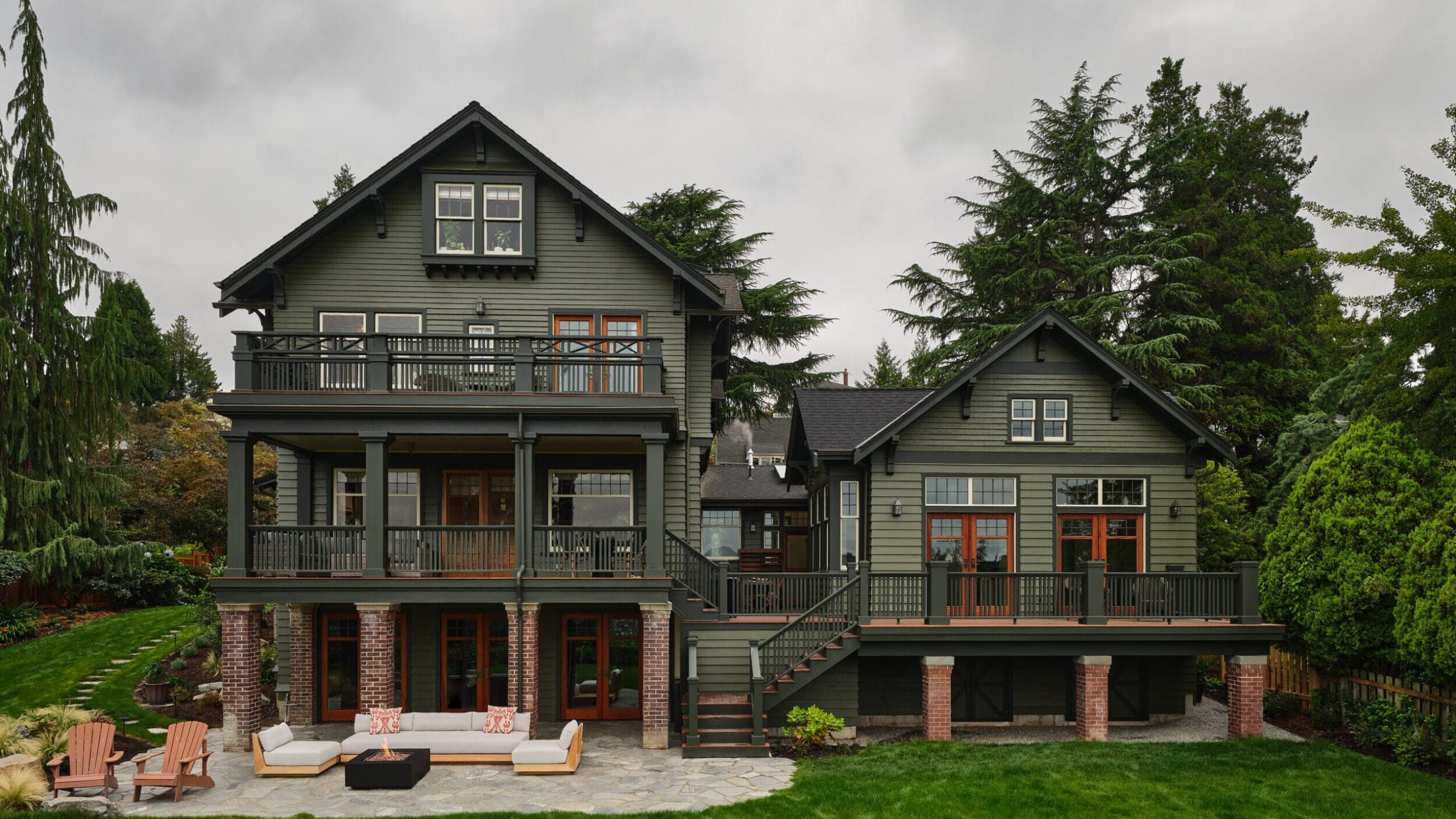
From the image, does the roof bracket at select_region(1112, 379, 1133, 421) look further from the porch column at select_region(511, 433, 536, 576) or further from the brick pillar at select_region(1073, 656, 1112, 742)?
the porch column at select_region(511, 433, 536, 576)

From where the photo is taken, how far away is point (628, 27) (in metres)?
22.7

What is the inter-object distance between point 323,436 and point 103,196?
10.9 meters

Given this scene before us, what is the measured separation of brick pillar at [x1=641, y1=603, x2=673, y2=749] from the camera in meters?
14.3

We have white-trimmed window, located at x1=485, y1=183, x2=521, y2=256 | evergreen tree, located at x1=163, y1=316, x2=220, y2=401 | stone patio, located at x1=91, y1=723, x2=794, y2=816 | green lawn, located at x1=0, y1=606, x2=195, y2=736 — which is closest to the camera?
stone patio, located at x1=91, y1=723, x2=794, y2=816

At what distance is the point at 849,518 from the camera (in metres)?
17.5

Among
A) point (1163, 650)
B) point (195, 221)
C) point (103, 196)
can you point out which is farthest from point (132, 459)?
point (1163, 650)

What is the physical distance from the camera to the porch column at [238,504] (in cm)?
1426

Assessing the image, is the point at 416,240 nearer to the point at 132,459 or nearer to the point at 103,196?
the point at 103,196

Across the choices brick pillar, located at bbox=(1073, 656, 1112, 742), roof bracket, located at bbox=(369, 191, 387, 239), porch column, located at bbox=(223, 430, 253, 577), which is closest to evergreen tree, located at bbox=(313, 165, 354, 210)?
roof bracket, located at bbox=(369, 191, 387, 239)

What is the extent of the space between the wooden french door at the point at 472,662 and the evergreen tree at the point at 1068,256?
18.8 meters

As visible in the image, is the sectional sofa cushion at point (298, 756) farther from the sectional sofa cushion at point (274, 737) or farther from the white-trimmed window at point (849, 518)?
the white-trimmed window at point (849, 518)

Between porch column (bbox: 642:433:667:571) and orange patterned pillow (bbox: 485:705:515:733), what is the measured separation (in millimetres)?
3147

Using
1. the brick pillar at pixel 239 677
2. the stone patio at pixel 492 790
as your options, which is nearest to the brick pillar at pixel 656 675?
the stone patio at pixel 492 790

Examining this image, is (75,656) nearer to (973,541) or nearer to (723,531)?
(723,531)
